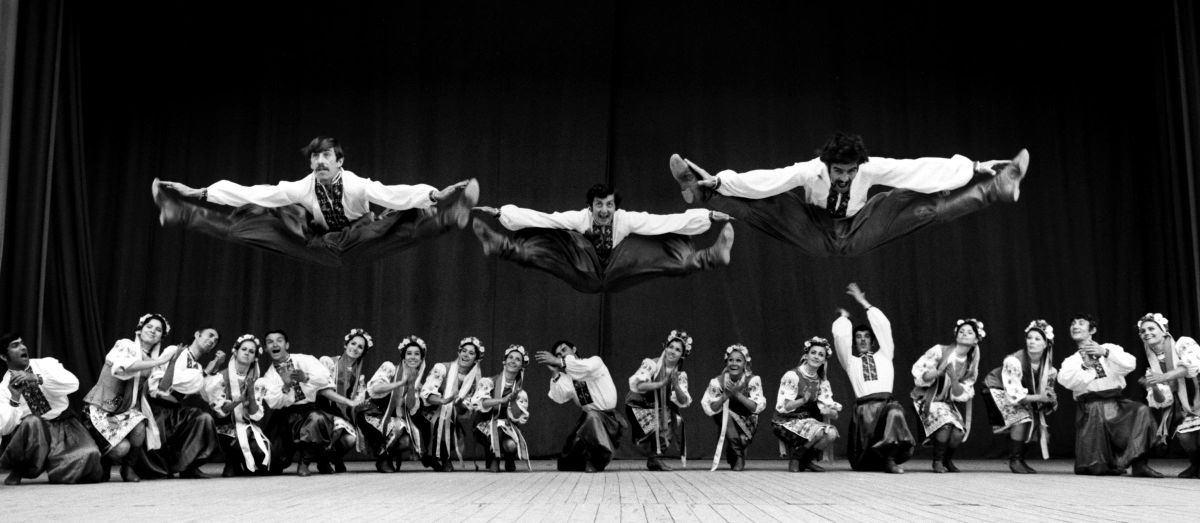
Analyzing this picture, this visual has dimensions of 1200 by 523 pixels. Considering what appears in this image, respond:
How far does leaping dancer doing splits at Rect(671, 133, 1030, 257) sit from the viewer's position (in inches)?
249

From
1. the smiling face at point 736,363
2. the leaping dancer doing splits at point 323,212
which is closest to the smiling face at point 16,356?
the leaping dancer doing splits at point 323,212

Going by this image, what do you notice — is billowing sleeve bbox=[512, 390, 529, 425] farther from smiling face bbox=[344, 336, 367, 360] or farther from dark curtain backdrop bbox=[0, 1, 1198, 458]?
dark curtain backdrop bbox=[0, 1, 1198, 458]

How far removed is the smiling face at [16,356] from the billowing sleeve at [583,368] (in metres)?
3.37

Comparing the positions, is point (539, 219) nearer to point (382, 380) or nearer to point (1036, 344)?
point (382, 380)

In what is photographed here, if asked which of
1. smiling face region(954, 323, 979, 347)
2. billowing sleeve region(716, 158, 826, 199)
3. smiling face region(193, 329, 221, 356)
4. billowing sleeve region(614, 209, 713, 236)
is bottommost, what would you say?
smiling face region(193, 329, 221, 356)

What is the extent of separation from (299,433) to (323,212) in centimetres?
152

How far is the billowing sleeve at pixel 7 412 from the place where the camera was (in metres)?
6.21

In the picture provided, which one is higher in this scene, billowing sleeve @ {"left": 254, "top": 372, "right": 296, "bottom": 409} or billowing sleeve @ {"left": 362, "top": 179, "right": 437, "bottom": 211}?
billowing sleeve @ {"left": 362, "top": 179, "right": 437, "bottom": 211}

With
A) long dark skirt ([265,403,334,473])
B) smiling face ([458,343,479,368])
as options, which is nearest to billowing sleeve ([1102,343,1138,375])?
smiling face ([458,343,479,368])

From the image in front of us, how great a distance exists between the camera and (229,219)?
673 cm

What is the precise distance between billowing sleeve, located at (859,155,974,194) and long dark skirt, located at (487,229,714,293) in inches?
46.1

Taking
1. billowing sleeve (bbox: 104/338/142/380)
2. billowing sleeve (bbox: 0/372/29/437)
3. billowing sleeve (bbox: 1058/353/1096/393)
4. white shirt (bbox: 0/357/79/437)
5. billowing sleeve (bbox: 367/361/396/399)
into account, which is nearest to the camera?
billowing sleeve (bbox: 0/372/29/437)

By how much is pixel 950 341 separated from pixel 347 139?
17.9ft

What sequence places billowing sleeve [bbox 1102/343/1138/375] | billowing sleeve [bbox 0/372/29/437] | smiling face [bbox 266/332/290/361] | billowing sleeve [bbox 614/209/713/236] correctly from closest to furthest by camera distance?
1. billowing sleeve [bbox 0/372/29/437]
2. billowing sleeve [bbox 614/209/713/236]
3. billowing sleeve [bbox 1102/343/1138/375]
4. smiling face [bbox 266/332/290/361]
